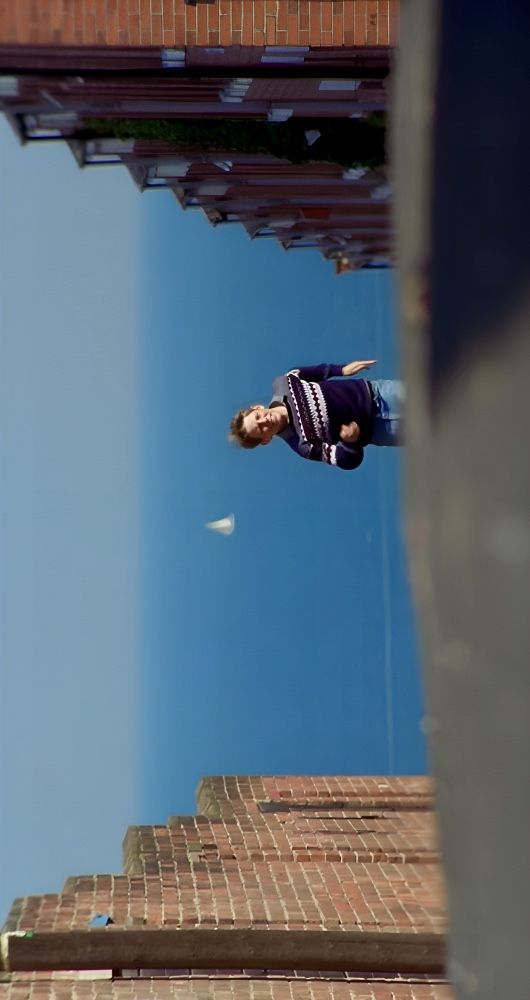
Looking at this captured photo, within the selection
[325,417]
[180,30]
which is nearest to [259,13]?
[180,30]

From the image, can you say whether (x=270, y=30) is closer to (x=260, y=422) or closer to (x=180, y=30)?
(x=180, y=30)

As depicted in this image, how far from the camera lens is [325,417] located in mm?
7641

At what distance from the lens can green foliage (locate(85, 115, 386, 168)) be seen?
16.8m

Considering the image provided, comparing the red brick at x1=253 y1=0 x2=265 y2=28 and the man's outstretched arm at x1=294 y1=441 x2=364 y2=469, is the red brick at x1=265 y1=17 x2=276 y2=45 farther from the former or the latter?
the man's outstretched arm at x1=294 y1=441 x2=364 y2=469

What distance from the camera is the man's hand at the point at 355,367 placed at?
7.85 meters

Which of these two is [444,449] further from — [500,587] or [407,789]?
[407,789]

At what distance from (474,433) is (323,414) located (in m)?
6.17

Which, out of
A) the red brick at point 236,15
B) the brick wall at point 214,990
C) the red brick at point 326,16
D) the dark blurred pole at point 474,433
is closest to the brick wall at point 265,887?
the brick wall at point 214,990

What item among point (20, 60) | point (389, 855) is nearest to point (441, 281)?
point (389, 855)

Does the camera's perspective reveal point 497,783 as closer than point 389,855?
Yes

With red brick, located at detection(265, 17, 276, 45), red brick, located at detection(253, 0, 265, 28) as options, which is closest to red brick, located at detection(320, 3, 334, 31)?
red brick, located at detection(265, 17, 276, 45)

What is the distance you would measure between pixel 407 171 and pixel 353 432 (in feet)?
19.6

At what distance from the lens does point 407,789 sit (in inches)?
660

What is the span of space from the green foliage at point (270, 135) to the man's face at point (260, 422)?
1019cm
